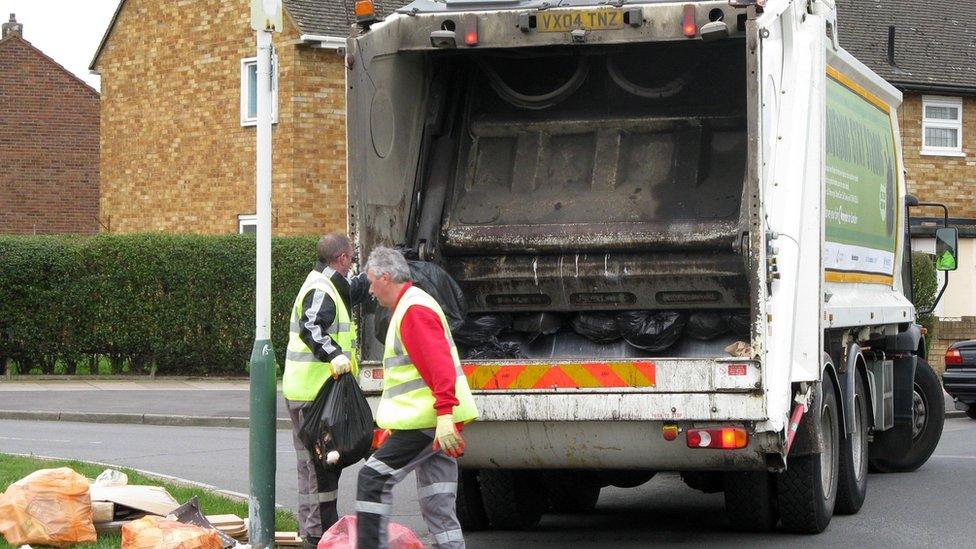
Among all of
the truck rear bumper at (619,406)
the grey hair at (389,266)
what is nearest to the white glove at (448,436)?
A: the grey hair at (389,266)

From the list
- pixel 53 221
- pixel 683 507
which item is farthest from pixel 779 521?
pixel 53 221

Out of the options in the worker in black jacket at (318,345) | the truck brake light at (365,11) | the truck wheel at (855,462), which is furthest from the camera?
the truck wheel at (855,462)

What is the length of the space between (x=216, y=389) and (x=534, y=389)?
511 inches

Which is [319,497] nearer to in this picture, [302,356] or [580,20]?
[302,356]

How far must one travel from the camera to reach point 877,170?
1045 cm

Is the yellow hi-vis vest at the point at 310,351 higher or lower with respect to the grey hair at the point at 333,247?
lower

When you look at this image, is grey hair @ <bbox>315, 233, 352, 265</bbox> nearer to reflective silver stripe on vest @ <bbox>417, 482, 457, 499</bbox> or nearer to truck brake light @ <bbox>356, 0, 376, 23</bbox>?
truck brake light @ <bbox>356, 0, 376, 23</bbox>

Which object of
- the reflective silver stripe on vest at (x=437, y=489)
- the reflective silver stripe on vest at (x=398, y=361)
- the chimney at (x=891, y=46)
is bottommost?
the reflective silver stripe on vest at (x=437, y=489)

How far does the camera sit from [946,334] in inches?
939

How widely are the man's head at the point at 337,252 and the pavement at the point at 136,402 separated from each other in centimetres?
858

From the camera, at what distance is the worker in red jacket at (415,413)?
6371 millimetres

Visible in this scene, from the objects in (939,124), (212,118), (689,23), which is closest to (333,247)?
(689,23)

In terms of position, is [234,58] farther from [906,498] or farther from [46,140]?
[906,498]

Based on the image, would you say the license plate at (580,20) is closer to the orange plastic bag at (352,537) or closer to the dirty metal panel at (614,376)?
the dirty metal panel at (614,376)
